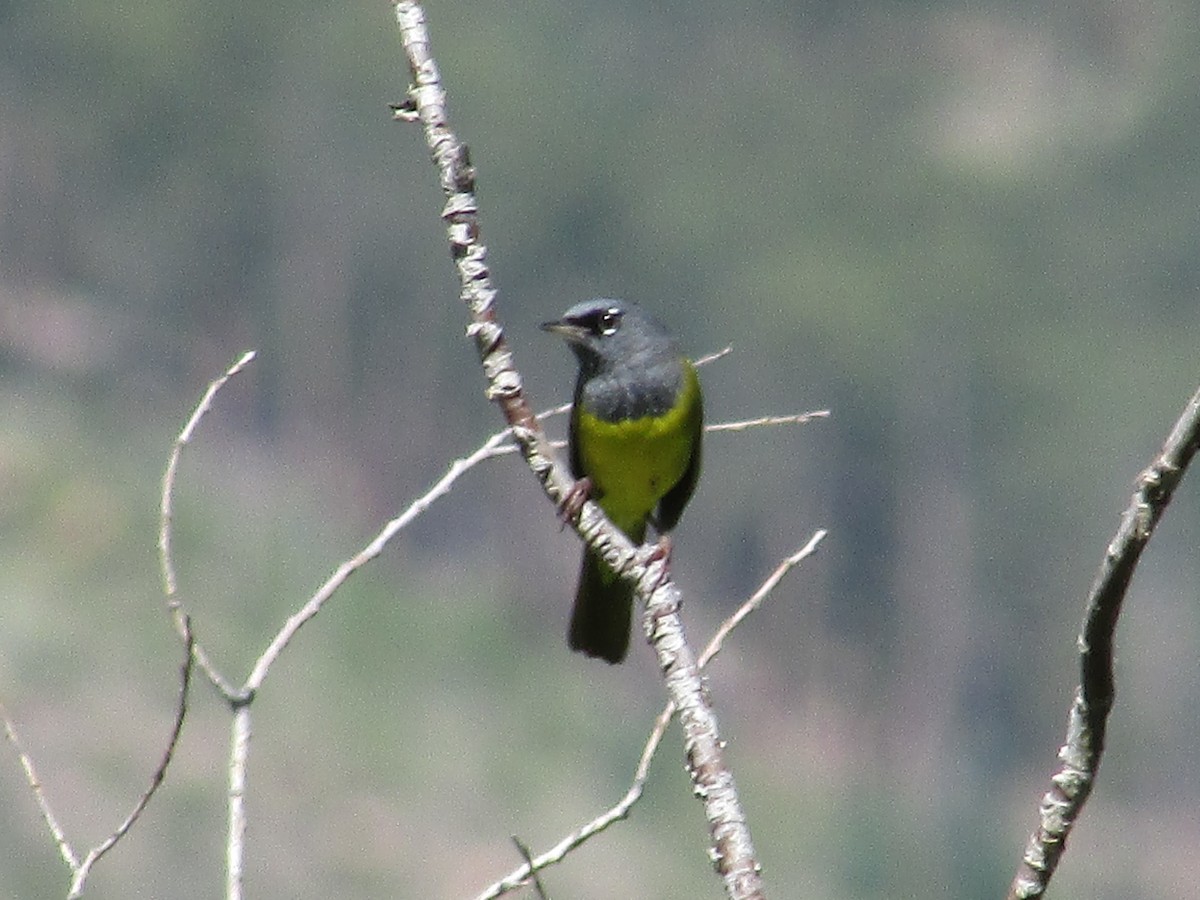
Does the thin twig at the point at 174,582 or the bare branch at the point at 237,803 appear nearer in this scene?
the bare branch at the point at 237,803

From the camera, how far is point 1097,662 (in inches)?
81.8

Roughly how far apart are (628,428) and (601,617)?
437mm

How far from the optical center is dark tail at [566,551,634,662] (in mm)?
4598

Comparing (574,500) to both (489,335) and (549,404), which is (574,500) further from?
(549,404)

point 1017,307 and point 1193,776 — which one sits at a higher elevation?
point 1017,307

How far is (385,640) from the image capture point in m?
28.8

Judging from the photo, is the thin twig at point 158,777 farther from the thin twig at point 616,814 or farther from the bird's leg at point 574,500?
the bird's leg at point 574,500

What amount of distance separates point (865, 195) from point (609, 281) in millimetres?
7199

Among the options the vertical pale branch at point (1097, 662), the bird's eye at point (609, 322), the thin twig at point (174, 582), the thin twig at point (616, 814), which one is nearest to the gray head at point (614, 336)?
the bird's eye at point (609, 322)

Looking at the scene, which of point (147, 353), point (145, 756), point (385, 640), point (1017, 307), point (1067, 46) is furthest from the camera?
point (1067, 46)

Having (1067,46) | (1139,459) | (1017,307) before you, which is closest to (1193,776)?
(1139,459)

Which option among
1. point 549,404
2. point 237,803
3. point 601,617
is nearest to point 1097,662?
point 237,803

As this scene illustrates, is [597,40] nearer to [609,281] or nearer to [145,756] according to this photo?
[609,281]

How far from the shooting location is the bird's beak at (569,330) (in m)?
4.90
